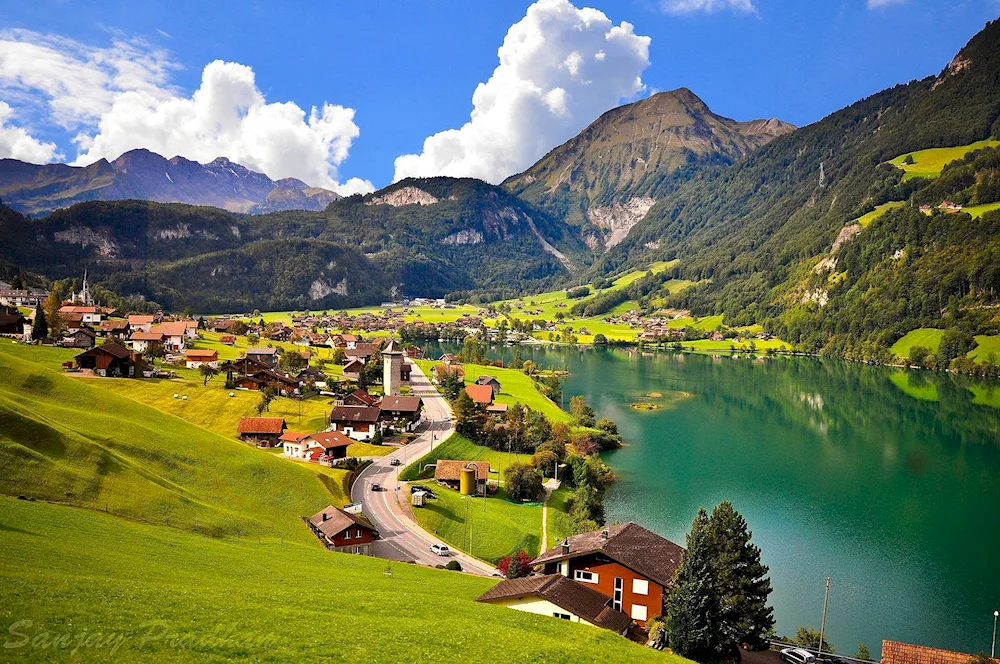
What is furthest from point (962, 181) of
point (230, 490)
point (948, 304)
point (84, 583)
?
point (84, 583)

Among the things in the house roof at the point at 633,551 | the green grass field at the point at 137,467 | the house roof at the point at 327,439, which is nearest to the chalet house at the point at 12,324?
the green grass field at the point at 137,467

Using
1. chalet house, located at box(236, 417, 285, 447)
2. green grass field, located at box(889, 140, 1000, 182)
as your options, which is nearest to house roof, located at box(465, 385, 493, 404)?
chalet house, located at box(236, 417, 285, 447)

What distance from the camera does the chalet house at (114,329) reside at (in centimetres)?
7689

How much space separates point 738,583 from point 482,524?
19103 millimetres

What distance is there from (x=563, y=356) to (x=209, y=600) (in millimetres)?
133665

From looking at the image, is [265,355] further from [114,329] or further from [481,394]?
[481,394]

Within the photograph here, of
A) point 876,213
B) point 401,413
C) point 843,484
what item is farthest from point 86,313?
point 876,213

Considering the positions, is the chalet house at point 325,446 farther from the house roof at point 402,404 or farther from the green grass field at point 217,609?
the green grass field at point 217,609

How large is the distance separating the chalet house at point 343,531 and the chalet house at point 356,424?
2208 centimetres

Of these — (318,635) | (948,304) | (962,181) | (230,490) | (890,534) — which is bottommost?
(890,534)

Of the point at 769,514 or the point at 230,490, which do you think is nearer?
the point at 230,490

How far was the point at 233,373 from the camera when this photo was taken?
65875mm

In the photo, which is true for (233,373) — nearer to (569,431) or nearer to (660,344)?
(569,431)

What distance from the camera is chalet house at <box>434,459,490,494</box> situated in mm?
45844
